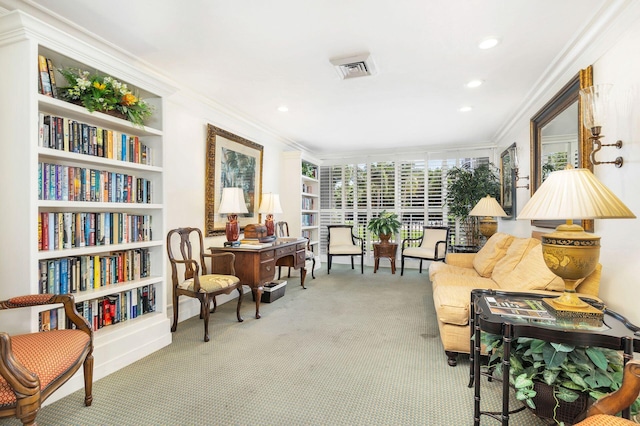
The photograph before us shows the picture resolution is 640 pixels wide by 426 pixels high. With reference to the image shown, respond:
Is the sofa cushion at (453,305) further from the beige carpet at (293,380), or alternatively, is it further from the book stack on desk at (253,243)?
the book stack on desk at (253,243)

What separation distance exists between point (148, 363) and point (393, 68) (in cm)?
320

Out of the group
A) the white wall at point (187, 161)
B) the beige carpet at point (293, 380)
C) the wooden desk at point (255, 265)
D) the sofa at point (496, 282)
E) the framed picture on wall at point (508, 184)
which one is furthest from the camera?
the framed picture on wall at point (508, 184)

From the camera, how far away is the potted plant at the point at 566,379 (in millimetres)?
1383

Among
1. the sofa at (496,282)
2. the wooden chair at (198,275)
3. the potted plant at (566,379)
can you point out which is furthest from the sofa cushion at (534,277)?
the wooden chair at (198,275)

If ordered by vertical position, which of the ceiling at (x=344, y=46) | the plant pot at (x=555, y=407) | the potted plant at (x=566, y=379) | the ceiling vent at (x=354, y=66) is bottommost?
the plant pot at (x=555, y=407)

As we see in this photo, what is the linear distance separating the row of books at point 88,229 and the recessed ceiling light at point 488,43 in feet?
10.1

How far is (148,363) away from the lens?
7.80 ft

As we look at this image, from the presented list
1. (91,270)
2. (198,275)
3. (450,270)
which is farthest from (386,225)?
(91,270)

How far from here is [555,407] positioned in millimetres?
1434

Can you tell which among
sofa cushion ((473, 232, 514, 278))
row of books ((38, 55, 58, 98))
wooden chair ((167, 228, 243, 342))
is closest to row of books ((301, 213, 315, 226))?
wooden chair ((167, 228, 243, 342))

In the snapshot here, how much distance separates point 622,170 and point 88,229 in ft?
11.8

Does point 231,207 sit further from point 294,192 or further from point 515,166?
point 515,166

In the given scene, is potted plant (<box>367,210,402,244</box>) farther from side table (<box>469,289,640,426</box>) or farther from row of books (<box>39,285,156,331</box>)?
side table (<box>469,289,640,426</box>)

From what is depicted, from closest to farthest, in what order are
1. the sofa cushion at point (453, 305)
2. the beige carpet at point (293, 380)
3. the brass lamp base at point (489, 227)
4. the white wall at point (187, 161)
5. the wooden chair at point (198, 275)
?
the beige carpet at point (293, 380) < the sofa cushion at point (453, 305) < the wooden chair at point (198, 275) < the white wall at point (187, 161) < the brass lamp base at point (489, 227)
